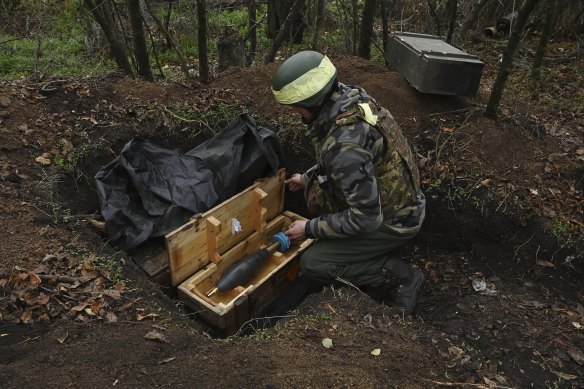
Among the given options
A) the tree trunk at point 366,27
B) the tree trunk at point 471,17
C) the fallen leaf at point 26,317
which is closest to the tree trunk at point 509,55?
the tree trunk at point 366,27

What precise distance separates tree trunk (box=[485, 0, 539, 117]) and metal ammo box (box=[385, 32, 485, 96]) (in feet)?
0.63

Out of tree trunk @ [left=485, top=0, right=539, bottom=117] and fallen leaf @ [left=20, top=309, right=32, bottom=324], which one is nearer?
fallen leaf @ [left=20, top=309, right=32, bottom=324]

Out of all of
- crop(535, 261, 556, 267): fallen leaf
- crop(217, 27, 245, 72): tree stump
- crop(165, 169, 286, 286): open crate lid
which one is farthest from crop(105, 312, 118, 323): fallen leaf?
crop(217, 27, 245, 72): tree stump

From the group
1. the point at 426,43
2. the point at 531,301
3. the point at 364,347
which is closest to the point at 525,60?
the point at 426,43

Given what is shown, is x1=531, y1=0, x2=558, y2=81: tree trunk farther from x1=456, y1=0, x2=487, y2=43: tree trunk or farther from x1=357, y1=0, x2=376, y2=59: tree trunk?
x1=357, y1=0, x2=376, y2=59: tree trunk

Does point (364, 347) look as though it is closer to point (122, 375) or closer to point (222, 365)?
point (222, 365)

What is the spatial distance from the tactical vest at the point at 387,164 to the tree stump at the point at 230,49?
311 cm

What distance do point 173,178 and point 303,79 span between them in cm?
157

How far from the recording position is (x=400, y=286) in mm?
3646

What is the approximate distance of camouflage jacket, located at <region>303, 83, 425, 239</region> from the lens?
120 inches

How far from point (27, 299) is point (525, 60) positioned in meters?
7.61

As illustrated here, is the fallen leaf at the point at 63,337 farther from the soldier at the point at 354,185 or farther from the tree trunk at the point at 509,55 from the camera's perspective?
the tree trunk at the point at 509,55

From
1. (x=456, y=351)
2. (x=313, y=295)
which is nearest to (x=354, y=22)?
(x=313, y=295)

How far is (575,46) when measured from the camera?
7523mm
